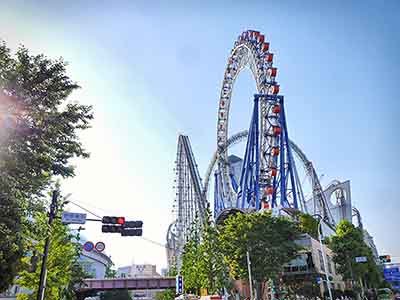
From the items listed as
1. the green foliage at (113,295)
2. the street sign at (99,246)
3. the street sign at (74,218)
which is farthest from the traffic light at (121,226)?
the green foliage at (113,295)

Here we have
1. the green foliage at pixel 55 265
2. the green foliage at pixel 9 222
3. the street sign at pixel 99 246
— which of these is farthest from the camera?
the street sign at pixel 99 246

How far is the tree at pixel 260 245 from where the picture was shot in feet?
117

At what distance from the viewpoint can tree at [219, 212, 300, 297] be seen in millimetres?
35750

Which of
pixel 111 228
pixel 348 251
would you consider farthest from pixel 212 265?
pixel 111 228

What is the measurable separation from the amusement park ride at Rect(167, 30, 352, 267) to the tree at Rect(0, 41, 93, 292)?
3399cm

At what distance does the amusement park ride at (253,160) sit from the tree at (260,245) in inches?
361

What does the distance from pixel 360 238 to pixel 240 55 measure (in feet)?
121

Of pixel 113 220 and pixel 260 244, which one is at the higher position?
Result: pixel 260 244

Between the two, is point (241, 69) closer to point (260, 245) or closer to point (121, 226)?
point (260, 245)

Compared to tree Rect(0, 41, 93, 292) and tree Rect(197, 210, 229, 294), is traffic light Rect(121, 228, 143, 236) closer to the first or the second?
tree Rect(0, 41, 93, 292)

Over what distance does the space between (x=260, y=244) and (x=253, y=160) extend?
2134 centimetres

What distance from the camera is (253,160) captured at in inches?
2210

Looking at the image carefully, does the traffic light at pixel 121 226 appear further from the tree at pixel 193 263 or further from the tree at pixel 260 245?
the tree at pixel 193 263

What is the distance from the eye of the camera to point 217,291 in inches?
1559
